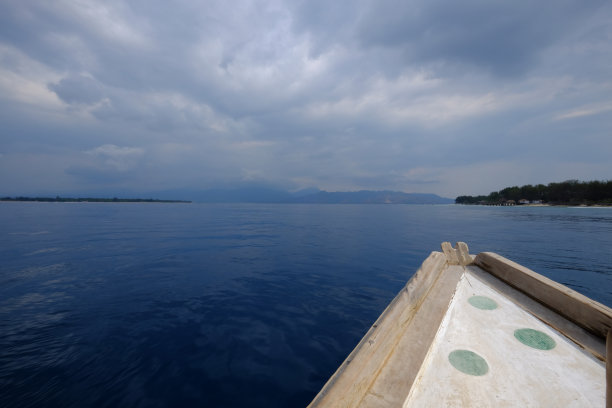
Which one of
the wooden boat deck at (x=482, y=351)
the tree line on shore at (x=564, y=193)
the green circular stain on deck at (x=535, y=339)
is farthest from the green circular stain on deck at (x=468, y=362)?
the tree line on shore at (x=564, y=193)

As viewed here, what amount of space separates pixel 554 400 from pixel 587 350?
97cm

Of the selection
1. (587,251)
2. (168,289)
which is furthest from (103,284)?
(587,251)

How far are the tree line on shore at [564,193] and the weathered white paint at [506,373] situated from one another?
141m

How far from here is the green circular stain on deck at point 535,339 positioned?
2723 millimetres

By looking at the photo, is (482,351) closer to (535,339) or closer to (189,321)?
(535,339)

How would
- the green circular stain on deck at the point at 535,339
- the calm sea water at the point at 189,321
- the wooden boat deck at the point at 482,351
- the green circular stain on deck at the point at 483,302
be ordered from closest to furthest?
the wooden boat deck at the point at 482,351 → the green circular stain on deck at the point at 535,339 → the green circular stain on deck at the point at 483,302 → the calm sea water at the point at 189,321

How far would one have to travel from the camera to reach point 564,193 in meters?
104

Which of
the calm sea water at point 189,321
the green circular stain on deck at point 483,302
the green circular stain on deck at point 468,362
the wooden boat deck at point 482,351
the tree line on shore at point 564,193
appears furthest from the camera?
the tree line on shore at point 564,193

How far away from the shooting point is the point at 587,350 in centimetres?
254

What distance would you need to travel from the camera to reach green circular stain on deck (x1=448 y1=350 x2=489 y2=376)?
8.10 feet

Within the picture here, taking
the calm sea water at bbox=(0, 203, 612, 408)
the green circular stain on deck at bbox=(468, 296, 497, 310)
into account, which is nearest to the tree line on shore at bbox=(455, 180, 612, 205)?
the calm sea water at bbox=(0, 203, 612, 408)

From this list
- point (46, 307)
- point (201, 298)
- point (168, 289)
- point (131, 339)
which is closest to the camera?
point (131, 339)

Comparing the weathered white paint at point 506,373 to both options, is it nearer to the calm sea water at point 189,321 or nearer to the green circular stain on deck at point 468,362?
the green circular stain on deck at point 468,362

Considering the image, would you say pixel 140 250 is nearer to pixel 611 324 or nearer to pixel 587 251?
pixel 611 324
